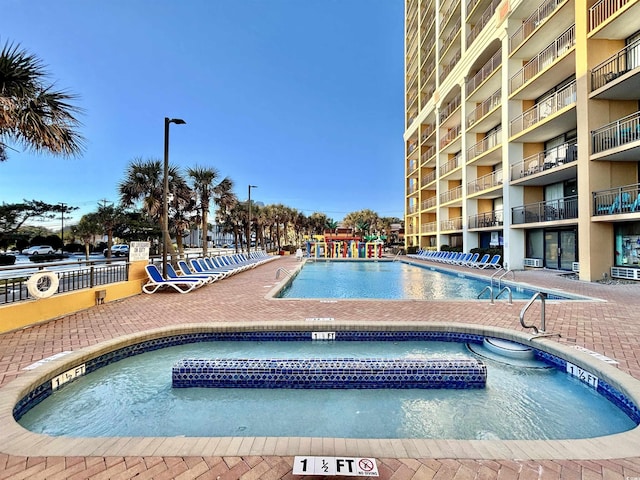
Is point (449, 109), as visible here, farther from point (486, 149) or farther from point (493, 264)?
point (493, 264)

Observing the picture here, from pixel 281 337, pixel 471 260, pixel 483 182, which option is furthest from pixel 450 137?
pixel 281 337

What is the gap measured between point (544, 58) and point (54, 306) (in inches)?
872

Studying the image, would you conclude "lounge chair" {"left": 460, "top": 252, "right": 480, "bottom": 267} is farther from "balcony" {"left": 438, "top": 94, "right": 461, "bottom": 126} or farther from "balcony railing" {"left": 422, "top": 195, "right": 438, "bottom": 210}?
"balcony" {"left": 438, "top": 94, "right": 461, "bottom": 126}

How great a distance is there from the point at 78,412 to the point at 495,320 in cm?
698

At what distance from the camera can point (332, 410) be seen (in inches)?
147

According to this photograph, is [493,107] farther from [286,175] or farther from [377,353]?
[286,175]

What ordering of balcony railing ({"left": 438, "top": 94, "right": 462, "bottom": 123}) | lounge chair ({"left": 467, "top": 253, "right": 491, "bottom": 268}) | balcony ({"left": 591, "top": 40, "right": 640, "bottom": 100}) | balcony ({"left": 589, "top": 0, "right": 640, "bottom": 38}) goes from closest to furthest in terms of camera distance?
balcony ({"left": 589, "top": 0, "right": 640, "bottom": 38})
balcony ({"left": 591, "top": 40, "right": 640, "bottom": 100})
lounge chair ({"left": 467, "top": 253, "right": 491, "bottom": 268})
balcony railing ({"left": 438, "top": 94, "right": 462, "bottom": 123})

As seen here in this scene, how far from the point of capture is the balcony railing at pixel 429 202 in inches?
1188

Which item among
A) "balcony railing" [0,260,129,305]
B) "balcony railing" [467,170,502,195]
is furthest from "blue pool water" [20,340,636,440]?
"balcony railing" [467,170,502,195]

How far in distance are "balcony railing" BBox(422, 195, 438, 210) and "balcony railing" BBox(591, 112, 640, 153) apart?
17016 millimetres

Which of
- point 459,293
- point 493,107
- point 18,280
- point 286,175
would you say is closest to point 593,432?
point 459,293

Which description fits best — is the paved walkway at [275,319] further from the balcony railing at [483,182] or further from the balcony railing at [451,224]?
the balcony railing at [451,224]

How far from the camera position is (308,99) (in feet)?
182

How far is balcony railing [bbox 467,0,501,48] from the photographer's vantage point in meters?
19.7
